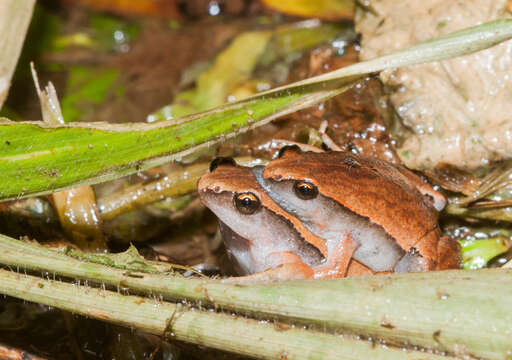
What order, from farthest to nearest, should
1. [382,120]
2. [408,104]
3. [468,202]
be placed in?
1. [382,120]
2. [408,104]
3. [468,202]

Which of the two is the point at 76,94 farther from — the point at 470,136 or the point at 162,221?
the point at 470,136

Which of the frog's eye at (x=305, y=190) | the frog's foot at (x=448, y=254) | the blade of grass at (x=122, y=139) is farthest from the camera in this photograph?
the frog's foot at (x=448, y=254)

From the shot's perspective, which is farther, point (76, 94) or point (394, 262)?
point (76, 94)

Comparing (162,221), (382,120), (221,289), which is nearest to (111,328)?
(162,221)

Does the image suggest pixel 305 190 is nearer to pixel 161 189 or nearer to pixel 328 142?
pixel 328 142

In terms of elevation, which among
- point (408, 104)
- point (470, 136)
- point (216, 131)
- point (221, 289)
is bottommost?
point (221, 289)

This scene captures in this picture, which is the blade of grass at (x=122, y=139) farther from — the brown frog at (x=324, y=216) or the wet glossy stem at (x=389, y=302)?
the wet glossy stem at (x=389, y=302)

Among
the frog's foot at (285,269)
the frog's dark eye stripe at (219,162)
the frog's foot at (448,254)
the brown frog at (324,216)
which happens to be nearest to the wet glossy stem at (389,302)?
the frog's foot at (285,269)
